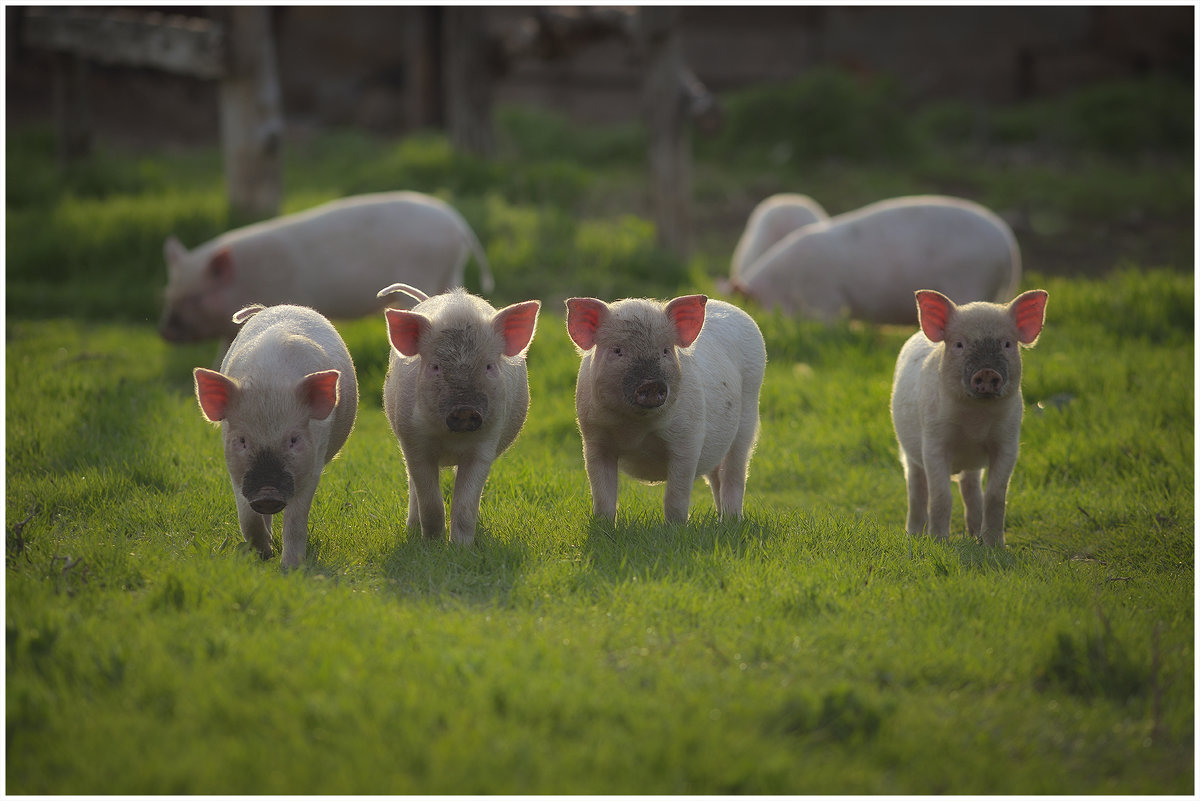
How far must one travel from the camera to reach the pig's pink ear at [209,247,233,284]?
8.14m

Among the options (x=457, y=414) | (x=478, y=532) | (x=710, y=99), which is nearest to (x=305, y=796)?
(x=457, y=414)

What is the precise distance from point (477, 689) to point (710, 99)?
889 cm

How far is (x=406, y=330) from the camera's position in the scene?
4453 mm

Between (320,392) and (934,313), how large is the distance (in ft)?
8.65

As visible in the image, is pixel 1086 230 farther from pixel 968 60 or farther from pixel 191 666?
pixel 191 666

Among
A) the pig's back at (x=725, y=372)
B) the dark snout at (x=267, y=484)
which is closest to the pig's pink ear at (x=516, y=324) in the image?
the pig's back at (x=725, y=372)

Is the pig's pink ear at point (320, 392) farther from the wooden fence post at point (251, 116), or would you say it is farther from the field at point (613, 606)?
the wooden fence post at point (251, 116)

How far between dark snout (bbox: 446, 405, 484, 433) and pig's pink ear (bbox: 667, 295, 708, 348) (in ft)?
3.05

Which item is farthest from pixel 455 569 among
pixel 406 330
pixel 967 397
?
pixel 967 397

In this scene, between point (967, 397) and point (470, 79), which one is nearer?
point (967, 397)

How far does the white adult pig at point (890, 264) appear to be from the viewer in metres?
9.02

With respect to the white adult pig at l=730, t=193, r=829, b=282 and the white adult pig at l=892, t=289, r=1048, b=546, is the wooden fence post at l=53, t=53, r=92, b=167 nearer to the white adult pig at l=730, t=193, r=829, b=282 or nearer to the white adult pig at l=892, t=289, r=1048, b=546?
the white adult pig at l=730, t=193, r=829, b=282

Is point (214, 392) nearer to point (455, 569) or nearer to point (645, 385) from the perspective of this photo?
point (455, 569)

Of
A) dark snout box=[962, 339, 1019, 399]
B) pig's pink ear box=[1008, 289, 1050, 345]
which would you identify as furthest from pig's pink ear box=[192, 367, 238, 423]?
pig's pink ear box=[1008, 289, 1050, 345]
